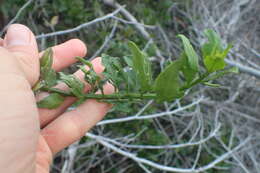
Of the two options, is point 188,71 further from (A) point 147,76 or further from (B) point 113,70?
(B) point 113,70

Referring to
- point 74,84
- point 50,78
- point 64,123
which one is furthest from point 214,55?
point 64,123

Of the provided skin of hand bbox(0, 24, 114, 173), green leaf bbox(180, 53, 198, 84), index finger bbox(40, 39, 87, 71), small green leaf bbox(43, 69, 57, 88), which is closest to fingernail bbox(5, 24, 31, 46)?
skin of hand bbox(0, 24, 114, 173)

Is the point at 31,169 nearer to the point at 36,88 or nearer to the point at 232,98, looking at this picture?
the point at 36,88

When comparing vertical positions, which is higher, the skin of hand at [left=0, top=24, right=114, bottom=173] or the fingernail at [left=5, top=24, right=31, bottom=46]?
the fingernail at [left=5, top=24, right=31, bottom=46]

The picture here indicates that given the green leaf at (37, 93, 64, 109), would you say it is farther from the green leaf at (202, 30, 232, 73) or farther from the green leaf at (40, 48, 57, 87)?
the green leaf at (202, 30, 232, 73)

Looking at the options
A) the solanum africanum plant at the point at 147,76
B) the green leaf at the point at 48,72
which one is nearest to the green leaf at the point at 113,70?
the solanum africanum plant at the point at 147,76

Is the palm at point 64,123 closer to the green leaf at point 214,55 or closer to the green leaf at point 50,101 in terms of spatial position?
the green leaf at point 50,101
